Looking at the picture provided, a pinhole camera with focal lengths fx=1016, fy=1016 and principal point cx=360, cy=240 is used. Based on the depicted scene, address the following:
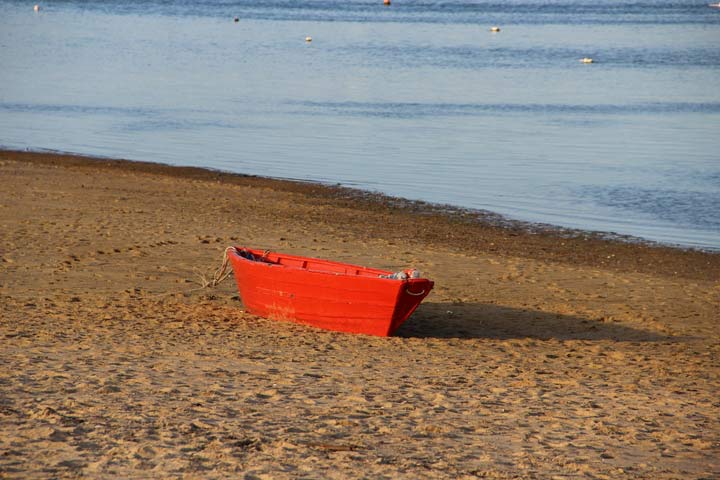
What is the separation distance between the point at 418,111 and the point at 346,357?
2583 cm

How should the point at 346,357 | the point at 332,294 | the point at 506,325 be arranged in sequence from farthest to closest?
the point at 506,325 → the point at 332,294 → the point at 346,357

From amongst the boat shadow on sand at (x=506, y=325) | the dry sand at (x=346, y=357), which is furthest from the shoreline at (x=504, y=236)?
the boat shadow on sand at (x=506, y=325)

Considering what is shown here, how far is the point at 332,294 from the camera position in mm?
11203

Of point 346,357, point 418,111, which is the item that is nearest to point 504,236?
point 346,357

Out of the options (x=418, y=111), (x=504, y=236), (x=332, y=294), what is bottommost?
(x=332, y=294)

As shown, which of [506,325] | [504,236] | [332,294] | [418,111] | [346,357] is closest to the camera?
[346,357]

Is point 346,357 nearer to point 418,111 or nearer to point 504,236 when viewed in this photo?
point 504,236

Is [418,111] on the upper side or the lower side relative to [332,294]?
upper

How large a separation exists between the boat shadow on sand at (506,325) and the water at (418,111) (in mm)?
6209

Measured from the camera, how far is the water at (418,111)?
22.4 meters

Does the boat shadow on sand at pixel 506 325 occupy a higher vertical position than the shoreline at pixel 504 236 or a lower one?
lower

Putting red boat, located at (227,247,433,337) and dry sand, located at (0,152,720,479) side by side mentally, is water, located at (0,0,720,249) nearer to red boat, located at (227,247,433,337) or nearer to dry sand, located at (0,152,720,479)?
dry sand, located at (0,152,720,479)

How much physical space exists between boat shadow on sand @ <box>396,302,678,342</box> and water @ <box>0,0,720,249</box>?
621 cm

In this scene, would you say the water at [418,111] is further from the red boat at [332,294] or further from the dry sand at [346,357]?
the red boat at [332,294]
